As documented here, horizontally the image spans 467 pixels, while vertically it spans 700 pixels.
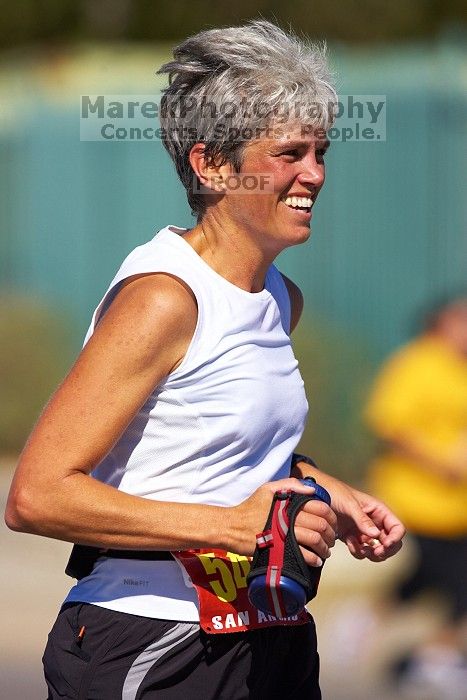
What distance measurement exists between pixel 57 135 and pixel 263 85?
677 cm

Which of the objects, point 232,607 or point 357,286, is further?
point 357,286

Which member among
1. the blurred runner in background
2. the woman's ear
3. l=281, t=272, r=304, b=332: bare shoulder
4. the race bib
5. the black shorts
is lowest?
the blurred runner in background

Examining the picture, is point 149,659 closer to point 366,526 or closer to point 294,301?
point 366,526

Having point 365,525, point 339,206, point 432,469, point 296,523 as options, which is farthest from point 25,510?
point 339,206

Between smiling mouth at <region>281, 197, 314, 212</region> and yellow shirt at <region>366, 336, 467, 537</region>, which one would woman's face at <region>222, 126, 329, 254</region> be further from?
yellow shirt at <region>366, 336, 467, 537</region>

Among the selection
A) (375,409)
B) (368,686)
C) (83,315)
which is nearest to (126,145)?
(83,315)

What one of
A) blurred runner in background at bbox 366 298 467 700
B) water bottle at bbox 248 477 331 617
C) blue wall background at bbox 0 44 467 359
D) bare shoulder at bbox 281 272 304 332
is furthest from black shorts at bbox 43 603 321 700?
blue wall background at bbox 0 44 467 359

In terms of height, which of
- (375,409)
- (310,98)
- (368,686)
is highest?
(310,98)

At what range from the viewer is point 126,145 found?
29.1ft

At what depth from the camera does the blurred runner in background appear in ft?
19.1

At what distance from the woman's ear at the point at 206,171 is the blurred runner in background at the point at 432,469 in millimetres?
3381

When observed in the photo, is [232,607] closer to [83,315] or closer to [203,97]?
[203,97]

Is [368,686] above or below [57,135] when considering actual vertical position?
below

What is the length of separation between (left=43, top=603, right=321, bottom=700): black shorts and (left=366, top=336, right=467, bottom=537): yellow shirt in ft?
10.9
